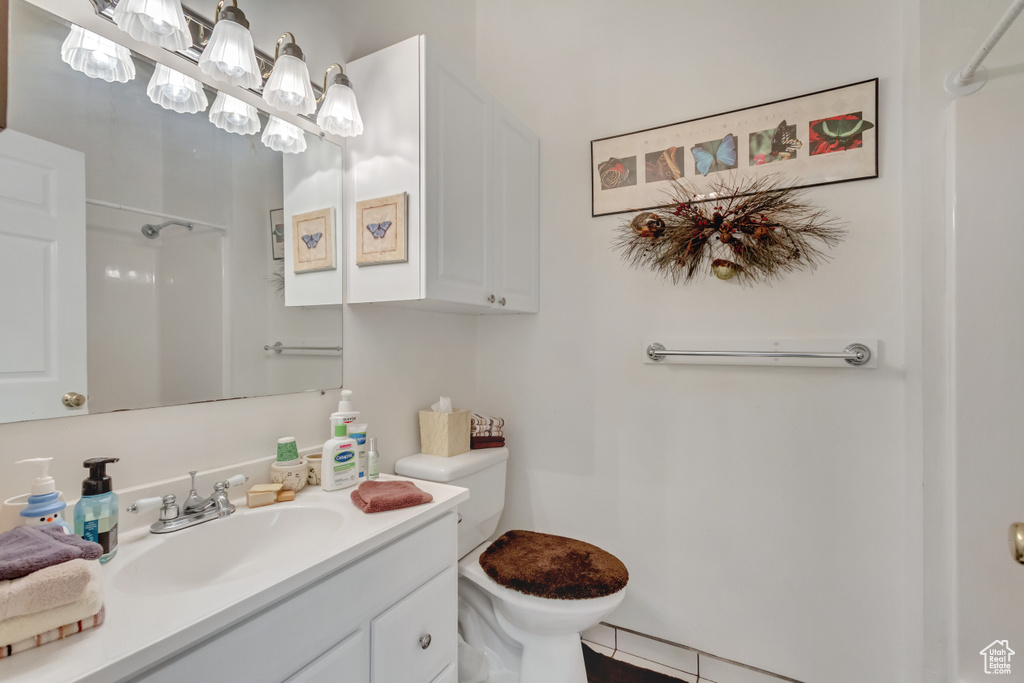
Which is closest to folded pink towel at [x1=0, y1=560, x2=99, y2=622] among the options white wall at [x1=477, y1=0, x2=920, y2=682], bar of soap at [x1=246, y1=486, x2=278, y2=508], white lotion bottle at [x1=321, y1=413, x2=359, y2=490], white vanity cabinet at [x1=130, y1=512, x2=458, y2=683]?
white vanity cabinet at [x1=130, y1=512, x2=458, y2=683]

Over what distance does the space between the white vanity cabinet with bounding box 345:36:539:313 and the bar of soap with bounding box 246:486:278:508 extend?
22.8 inches

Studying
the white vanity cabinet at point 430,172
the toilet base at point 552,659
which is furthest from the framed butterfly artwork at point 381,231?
the toilet base at point 552,659

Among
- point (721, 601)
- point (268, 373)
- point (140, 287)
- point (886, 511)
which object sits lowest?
point (721, 601)

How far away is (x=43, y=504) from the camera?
74cm

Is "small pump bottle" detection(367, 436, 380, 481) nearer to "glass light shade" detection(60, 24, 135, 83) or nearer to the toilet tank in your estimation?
the toilet tank

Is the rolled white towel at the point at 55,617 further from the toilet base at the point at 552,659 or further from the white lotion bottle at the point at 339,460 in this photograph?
the toilet base at the point at 552,659

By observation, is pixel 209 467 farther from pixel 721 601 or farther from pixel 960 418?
pixel 960 418

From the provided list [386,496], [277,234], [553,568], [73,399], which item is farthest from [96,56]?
[553,568]

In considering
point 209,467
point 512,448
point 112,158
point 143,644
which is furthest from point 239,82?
point 512,448

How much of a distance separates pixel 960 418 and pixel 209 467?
72.2 inches

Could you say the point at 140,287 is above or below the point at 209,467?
above

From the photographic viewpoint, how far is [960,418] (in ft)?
3.83

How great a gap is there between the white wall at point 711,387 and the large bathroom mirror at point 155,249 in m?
1.04

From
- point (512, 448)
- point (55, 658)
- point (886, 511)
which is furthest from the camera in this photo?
point (512, 448)
